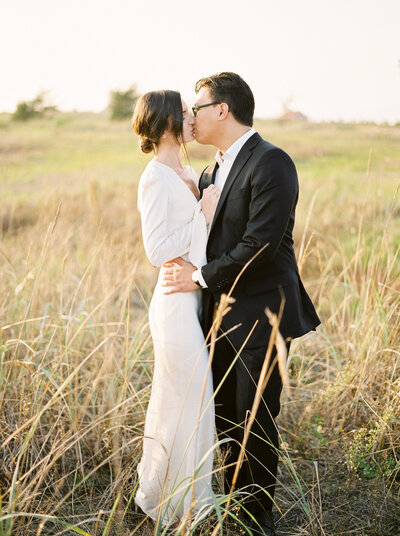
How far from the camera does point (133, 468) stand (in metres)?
2.95

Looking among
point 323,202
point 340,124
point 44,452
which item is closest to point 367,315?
point 44,452

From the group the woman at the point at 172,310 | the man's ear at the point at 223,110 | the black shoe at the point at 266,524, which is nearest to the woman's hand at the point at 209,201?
the woman at the point at 172,310

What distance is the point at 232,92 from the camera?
2.58 metres

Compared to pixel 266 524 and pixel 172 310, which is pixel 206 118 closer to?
pixel 172 310

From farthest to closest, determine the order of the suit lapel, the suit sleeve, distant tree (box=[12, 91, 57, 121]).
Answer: distant tree (box=[12, 91, 57, 121])
the suit lapel
the suit sleeve

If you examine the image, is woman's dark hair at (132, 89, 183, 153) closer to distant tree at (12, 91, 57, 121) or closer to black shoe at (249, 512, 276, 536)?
black shoe at (249, 512, 276, 536)

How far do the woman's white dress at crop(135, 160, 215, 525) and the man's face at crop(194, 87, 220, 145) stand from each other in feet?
0.90

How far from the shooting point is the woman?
8.34ft

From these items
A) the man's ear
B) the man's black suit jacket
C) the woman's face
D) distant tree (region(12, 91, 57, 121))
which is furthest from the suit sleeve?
distant tree (region(12, 91, 57, 121))

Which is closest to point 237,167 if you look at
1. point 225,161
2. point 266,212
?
point 225,161

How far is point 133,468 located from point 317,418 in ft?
4.05

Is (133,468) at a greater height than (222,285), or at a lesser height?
lesser

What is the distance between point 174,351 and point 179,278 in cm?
38

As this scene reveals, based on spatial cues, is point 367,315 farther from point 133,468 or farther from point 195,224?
point 133,468
